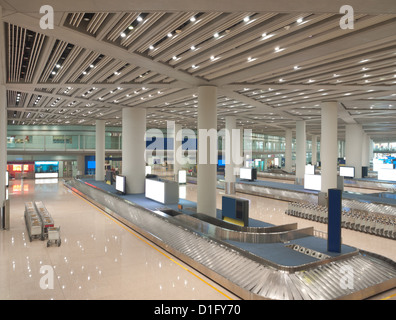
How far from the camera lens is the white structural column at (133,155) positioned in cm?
2117

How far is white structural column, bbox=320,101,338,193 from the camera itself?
1734 cm

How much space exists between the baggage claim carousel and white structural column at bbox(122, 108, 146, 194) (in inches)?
357

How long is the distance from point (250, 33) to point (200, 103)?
5.67 m

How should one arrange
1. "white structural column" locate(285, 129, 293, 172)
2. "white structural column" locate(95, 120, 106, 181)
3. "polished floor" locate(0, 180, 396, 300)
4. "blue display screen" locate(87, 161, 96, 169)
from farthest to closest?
"white structural column" locate(285, 129, 293, 172) < "blue display screen" locate(87, 161, 96, 169) < "white structural column" locate(95, 120, 106, 181) < "polished floor" locate(0, 180, 396, 300)

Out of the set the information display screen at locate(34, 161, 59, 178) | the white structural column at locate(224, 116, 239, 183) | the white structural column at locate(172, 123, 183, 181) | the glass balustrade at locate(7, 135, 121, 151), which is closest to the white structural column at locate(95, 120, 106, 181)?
the white structural column at locate(172, 123, 183, 181)

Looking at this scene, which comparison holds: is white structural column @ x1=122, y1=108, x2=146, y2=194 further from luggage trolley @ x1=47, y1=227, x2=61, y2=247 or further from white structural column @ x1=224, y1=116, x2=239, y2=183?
luggage trolley @ x1=47, y1=227, x2=61, y2=247

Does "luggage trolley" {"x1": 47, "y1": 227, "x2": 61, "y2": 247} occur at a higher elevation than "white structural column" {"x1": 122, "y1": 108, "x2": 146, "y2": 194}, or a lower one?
lower

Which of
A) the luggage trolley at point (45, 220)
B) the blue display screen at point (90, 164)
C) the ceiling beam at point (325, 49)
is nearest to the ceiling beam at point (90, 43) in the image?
the ceiling beam at point (325, 49)

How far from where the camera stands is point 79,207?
701 inches

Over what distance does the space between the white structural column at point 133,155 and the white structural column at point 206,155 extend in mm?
8648

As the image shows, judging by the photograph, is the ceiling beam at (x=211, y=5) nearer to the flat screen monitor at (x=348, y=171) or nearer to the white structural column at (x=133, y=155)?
the white structural column at (x=133, y=155)

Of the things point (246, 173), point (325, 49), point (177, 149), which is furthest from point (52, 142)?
point (325, 49)

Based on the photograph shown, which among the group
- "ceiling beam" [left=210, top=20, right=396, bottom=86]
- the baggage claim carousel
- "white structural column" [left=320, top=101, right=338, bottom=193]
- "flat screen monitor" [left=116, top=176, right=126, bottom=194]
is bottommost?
the baggage claim carousel
